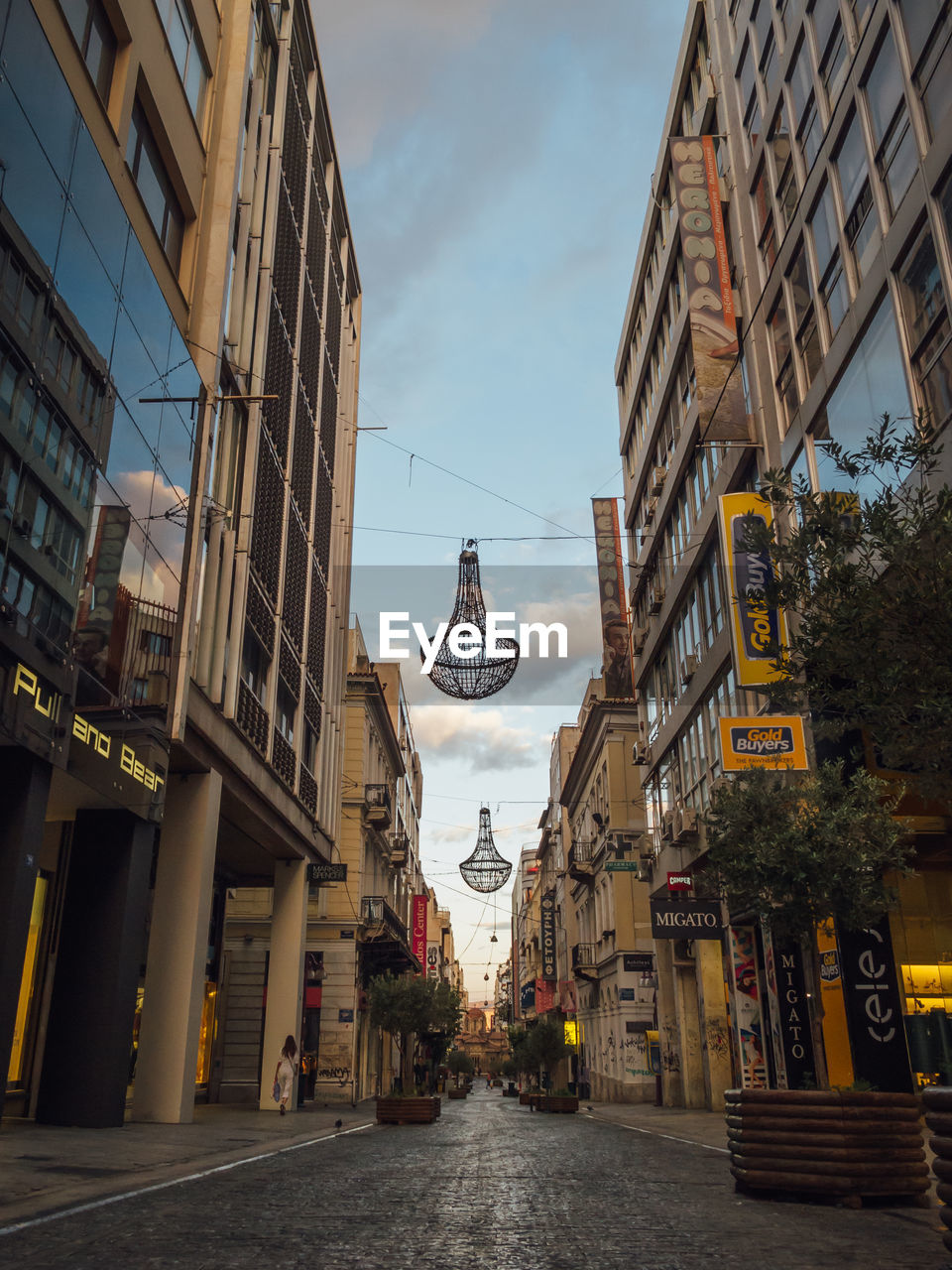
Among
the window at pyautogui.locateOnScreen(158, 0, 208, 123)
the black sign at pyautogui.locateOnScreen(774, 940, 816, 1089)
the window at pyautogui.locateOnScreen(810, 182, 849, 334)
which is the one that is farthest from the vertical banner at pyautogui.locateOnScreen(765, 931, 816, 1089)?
the window at pyautogui.locateOnScreen(158, 0, 208, 123)

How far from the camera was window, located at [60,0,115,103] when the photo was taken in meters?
13.9

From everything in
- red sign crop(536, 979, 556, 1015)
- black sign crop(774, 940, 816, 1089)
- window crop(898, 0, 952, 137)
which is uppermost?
window crop(898, 0, 952, 137)

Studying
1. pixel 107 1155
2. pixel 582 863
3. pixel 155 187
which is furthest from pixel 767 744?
pixel 582 863

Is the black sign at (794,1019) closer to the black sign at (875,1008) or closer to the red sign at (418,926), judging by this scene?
the black sign at (875,1008)

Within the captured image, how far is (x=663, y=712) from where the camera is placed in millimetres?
32250

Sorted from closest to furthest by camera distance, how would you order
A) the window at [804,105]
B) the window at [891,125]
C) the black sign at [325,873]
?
the window at [891,125]
the window at [804,105]
the black sign at [325,873]

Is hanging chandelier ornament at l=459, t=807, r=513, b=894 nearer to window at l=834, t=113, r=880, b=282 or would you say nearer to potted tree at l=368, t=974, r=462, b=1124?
potted tree at l=368, t=974, r=462, b=1124

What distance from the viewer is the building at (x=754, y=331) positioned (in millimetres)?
15062

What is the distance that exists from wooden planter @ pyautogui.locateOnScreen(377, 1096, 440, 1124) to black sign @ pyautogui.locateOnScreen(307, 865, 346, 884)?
7.29 m

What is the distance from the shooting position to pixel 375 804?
41.0 metres

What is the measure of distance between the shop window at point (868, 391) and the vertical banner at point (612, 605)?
723 inches

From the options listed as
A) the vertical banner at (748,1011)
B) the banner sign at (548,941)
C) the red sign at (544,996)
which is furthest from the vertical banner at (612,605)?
the banner sign at (548,941)

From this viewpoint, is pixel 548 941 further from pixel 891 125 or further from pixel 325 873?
pixel 891 125

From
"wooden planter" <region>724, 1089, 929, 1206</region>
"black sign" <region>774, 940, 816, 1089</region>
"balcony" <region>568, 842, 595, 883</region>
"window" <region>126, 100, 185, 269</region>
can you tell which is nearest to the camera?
"wooden planter" <region>724, 1089, 929, 1206</region>
